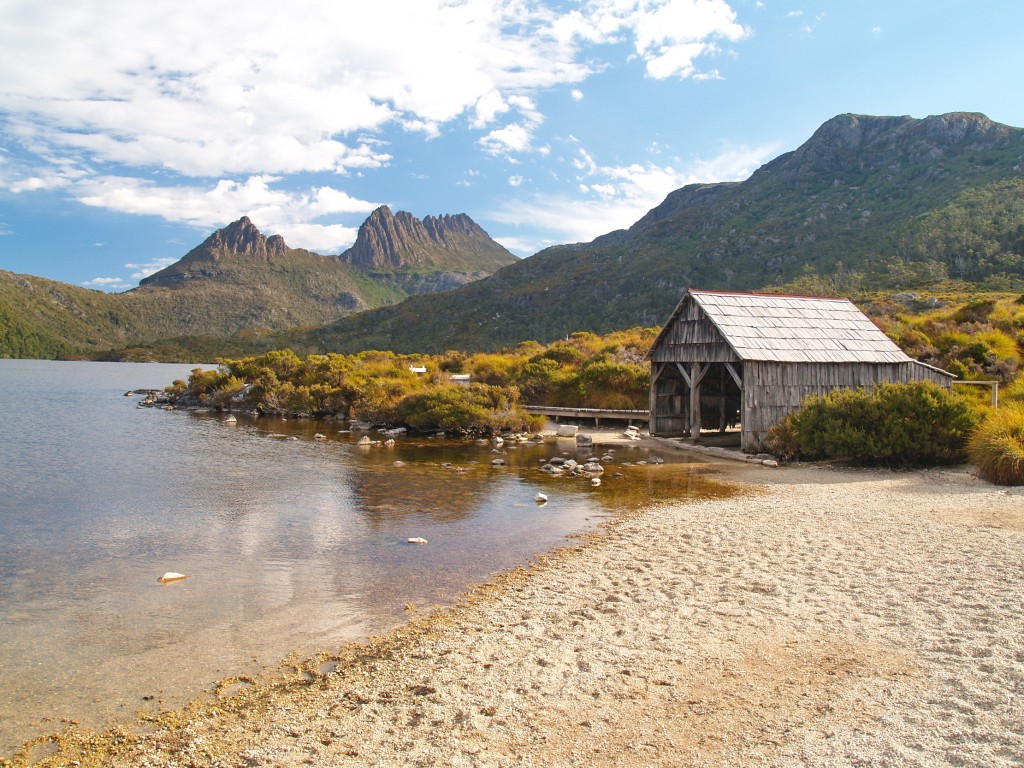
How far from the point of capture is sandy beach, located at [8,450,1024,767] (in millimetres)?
5227

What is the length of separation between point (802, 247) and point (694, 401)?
6247cm

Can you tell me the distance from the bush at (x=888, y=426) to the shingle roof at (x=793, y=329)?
7.97ft

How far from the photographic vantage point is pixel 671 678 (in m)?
6.38

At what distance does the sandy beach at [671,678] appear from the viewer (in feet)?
17.1

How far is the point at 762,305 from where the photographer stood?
2409 cm

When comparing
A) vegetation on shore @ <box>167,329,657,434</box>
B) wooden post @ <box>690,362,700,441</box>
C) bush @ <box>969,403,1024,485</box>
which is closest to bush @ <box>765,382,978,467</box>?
bush @ <box>969,403,1024,485</box>

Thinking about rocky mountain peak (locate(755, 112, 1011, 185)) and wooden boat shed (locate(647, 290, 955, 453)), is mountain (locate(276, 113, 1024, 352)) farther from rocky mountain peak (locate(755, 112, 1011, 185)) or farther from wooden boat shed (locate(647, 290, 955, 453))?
wooden boat shed (locate(647, 290, 955, 453))

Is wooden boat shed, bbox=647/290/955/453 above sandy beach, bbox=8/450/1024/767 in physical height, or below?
above

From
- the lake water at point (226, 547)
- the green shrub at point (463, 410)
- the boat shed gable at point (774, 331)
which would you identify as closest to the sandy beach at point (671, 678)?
the lake water at point (226, 547)

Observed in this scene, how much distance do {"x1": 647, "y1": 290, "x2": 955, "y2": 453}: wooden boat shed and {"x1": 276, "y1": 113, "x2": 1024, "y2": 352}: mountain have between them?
1456 inches

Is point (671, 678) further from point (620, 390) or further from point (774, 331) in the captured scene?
point (620, 390)

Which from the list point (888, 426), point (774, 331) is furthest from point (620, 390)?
point (888, 426)

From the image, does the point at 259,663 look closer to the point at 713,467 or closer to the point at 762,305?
the point at 713,467

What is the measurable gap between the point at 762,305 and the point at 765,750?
21.0m
